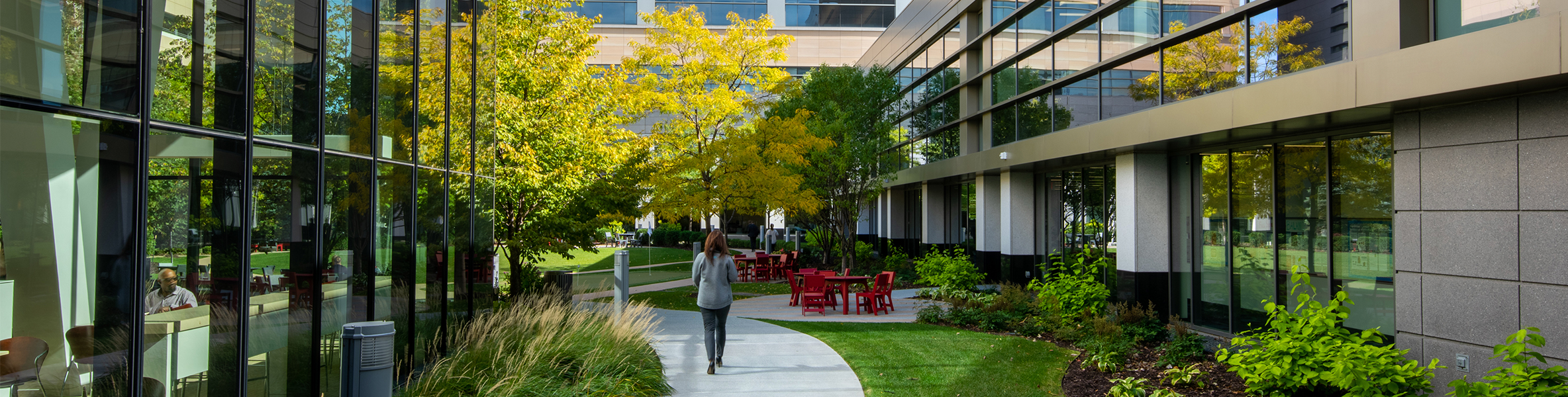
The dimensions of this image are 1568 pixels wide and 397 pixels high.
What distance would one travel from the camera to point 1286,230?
1104 cm

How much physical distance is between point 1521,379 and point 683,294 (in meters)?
16.2

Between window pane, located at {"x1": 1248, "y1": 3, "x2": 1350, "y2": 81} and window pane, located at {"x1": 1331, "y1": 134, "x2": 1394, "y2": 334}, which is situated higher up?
window pane, located at {"x1": 1248, "y1": 3, "x2": 1350, "y2": 81}

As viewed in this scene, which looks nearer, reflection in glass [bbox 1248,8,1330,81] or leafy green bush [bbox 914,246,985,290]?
reflection in glass [bbox 1248,8,1330,81]

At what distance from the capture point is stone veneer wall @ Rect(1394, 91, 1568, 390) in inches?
273

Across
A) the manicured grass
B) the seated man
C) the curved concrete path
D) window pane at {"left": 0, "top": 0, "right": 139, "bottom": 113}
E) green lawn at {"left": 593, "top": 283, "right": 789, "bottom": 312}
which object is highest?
window pane at {"left": 0, "top": 0, "right": 139, "bottom": 113}

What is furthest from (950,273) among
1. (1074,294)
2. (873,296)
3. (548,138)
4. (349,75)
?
(349,75)

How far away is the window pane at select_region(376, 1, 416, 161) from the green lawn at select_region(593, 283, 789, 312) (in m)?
7.89

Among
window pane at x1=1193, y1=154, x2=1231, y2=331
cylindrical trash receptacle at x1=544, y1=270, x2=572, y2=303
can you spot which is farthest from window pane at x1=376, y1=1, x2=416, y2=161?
window pane at x1=1193, y1=154, x2=1231, y2=331

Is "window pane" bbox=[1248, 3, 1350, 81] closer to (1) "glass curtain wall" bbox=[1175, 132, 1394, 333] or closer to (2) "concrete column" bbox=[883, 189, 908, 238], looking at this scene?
(1) "glass curtain wall" bbox=[1175, 132, 1394, 333]

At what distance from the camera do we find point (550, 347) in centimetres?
850

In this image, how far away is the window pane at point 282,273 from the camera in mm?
5781

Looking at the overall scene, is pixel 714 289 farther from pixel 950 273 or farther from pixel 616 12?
pixel 616 12

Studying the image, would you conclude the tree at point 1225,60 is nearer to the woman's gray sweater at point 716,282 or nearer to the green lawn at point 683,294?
the woman's gray sweater at point 716,282

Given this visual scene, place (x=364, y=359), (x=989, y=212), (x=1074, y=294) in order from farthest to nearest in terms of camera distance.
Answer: (x=989, y=212) → (x=1074, y=294) → (x=364, y=359)
